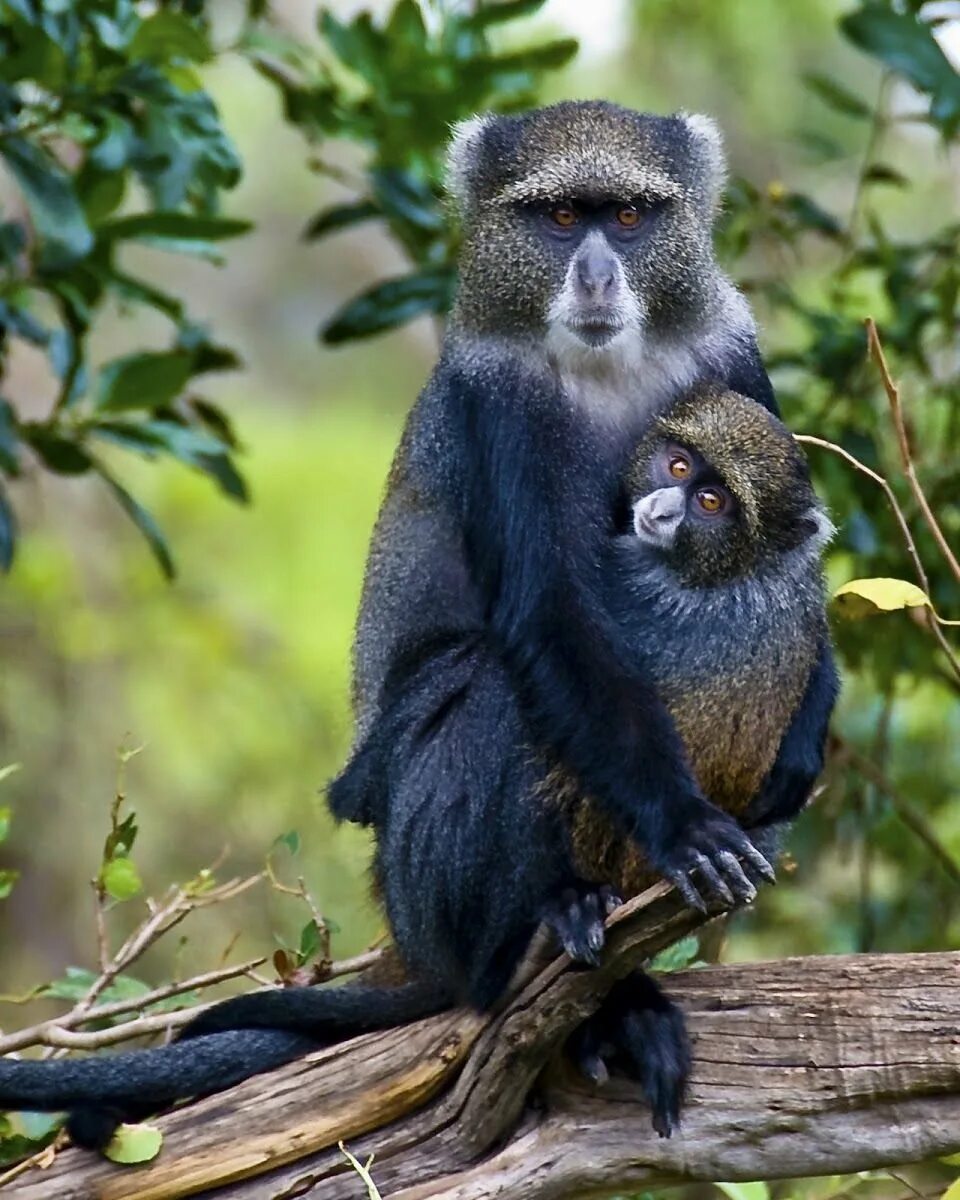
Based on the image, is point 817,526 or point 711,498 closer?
point 711,498

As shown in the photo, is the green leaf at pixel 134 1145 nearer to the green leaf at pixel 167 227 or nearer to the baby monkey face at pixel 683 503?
the baby monkey face at pixel 683 503

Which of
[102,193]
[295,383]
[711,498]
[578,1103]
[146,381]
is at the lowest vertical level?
[578,1103]

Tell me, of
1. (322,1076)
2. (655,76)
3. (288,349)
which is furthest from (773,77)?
(322,1076)

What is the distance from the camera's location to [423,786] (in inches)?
159

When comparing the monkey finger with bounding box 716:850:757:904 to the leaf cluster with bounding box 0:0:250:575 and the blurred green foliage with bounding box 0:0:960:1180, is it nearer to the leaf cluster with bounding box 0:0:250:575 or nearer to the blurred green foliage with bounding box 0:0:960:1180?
the blurred green foliage with bounding box 0:0:960:1180

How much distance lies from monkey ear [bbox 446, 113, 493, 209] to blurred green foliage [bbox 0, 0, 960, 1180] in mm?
649

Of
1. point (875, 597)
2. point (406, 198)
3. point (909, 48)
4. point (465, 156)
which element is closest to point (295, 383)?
point (406, 198)

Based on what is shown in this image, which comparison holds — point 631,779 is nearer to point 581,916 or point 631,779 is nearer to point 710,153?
point 581,916

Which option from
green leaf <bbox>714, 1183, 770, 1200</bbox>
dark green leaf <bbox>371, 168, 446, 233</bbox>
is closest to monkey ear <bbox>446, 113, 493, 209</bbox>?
dark green leaf <bbox>371, 168, 446, 233</bbox>

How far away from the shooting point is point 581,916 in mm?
3680

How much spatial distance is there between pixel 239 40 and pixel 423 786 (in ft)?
8.85

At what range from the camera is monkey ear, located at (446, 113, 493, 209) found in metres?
4.57

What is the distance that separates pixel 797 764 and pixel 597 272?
51.7 inches

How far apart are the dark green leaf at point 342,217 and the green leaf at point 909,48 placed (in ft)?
5.89
